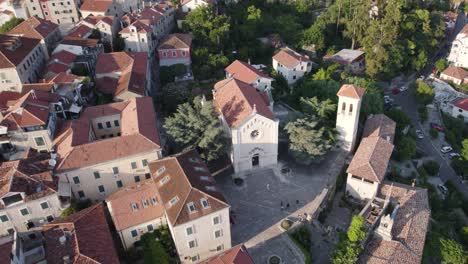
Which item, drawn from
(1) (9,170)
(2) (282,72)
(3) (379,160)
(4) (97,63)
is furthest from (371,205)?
(4) (97,63)

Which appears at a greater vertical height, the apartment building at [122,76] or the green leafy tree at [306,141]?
the apartment building at [122,76]

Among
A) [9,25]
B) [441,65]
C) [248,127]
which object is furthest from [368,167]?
[9,25]

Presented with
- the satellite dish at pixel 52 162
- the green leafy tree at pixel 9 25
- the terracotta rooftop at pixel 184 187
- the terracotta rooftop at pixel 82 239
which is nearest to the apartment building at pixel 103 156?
the satellite dish at pixel 52 162

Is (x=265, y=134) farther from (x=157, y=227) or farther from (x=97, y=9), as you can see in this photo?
(x=97, y=9)

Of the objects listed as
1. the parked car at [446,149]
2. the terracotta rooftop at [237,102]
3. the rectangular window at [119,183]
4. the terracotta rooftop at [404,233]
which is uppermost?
the terracotta rooftop at [237,102]

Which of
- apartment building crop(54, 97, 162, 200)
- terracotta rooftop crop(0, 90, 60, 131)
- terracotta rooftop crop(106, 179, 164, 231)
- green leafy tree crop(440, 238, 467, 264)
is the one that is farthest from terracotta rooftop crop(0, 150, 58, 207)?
green leafy tree crop(440, 238, 467, 264)

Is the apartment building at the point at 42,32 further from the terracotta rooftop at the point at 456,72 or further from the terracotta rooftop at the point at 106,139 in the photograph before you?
the terracotta rooftop at the point at 456,72

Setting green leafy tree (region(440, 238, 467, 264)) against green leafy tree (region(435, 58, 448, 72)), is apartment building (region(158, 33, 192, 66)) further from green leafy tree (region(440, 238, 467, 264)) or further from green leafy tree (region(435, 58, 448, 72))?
green leafy tree (region(435, 58, 448, 72))
